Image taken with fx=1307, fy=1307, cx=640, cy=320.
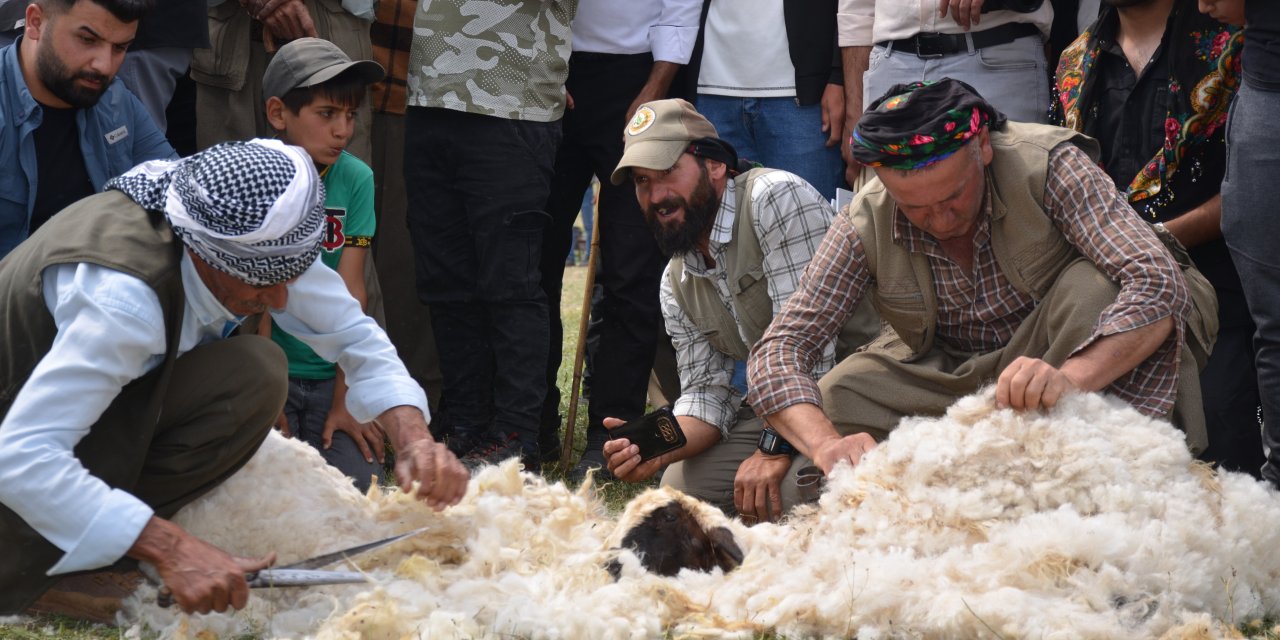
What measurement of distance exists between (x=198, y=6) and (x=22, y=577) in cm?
269

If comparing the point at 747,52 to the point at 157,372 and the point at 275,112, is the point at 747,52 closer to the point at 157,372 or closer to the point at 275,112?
the point at 275,112

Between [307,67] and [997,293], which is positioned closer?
[997,293]

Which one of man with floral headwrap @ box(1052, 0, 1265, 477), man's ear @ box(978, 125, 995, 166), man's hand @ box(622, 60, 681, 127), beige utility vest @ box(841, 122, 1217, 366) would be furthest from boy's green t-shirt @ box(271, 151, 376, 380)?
→ man with floral headwrap @ box(1052, 0, 1265, 477)

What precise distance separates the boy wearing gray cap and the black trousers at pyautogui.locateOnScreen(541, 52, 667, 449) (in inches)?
37.7

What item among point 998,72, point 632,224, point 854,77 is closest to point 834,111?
point 854,77

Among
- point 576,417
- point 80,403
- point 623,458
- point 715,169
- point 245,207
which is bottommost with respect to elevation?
point 576,417

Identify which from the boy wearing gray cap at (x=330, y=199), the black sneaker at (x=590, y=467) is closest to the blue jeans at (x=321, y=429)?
the boy wearing gray cap at (x=330, y=199)

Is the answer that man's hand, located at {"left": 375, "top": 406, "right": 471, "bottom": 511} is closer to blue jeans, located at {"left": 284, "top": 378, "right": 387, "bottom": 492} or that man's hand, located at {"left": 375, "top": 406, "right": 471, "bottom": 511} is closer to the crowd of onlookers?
the crowd of onlookers

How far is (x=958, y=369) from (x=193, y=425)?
91.3 inches

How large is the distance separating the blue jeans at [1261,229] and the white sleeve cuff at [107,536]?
306cm

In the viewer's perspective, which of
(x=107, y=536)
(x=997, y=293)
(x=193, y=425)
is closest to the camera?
(x=107, y=536)

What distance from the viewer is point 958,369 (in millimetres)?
4180

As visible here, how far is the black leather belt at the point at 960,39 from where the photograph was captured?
5008 mm

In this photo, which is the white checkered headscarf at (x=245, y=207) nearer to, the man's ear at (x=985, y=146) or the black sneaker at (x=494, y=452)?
the man's ear at (x=985, y=146)
